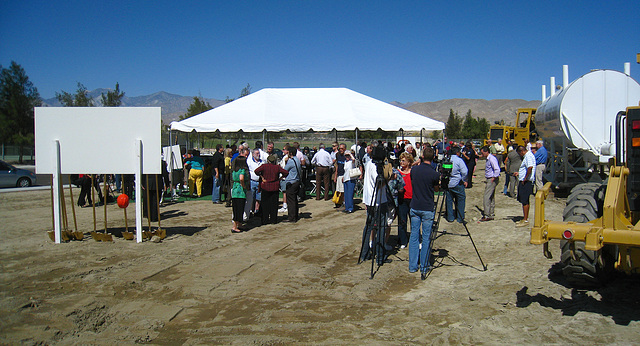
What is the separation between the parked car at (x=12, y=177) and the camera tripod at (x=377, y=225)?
19678 mm

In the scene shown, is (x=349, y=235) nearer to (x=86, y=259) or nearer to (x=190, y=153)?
(x=86, y=259)

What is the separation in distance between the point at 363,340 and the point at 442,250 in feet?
14.0

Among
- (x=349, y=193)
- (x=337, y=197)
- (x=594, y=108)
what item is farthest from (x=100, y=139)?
(x=594, y=108)

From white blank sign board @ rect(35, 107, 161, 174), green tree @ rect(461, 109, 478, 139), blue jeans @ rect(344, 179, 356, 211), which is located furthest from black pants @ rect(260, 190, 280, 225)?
green tree @ rect(461, 109, 478, 139)


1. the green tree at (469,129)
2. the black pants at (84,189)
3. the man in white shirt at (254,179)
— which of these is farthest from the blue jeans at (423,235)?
the green tree at (469,129)

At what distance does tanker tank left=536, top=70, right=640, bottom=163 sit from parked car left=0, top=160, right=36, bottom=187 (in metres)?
22.5

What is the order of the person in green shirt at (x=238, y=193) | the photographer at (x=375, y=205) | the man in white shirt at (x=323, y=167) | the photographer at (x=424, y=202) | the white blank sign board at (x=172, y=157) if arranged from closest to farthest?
the photographer at (x=424, y=202) → the photographer at (x=375, y=205) → the person in green shirt at (x=238, y=193) → the man in white shirt at (x=323, y=167) → the white blank sign board at (x=172, y=157)

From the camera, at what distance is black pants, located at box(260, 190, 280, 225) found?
35.8ft

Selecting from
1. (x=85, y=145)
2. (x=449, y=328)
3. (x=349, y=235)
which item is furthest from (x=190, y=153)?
(x=449, y=328)

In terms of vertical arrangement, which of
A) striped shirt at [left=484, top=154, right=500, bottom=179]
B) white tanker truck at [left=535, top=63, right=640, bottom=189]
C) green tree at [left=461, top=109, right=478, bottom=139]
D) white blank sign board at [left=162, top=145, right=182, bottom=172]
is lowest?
striped shirt at [left=484, top=154, right=500, bottom=179]

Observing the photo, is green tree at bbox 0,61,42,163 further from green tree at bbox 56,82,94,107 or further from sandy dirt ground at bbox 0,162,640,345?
sandy dirt ground at bbox 0,162,640,345

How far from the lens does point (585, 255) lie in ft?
16.5

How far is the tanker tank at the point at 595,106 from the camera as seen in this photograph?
12.8 meters

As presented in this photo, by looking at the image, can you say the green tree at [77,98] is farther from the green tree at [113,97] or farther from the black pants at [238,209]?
the black pants at [238,209]
